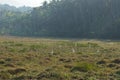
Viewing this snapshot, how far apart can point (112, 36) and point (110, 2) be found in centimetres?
1867

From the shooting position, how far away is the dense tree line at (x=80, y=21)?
99.6m

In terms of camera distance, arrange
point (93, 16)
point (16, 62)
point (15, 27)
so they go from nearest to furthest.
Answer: point (16, 62) → point (93, 16) → point (15, 27)

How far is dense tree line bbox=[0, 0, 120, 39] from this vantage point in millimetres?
99575

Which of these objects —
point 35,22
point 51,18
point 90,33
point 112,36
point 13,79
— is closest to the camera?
point 13,79

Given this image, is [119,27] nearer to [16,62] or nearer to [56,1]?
[56,1]

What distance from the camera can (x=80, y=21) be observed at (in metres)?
112

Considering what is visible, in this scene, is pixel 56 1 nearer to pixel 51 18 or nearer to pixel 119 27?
pixel 51 18

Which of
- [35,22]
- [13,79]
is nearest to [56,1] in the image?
[35,22]

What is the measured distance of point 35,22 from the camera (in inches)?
5389

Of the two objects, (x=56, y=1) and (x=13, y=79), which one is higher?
(x=56, y=1)

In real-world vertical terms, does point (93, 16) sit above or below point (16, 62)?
above

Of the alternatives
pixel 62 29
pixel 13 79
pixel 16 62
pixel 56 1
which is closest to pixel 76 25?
pixel 62 29

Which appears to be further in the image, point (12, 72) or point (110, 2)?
point (110, 2)

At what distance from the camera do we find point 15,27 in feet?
502
